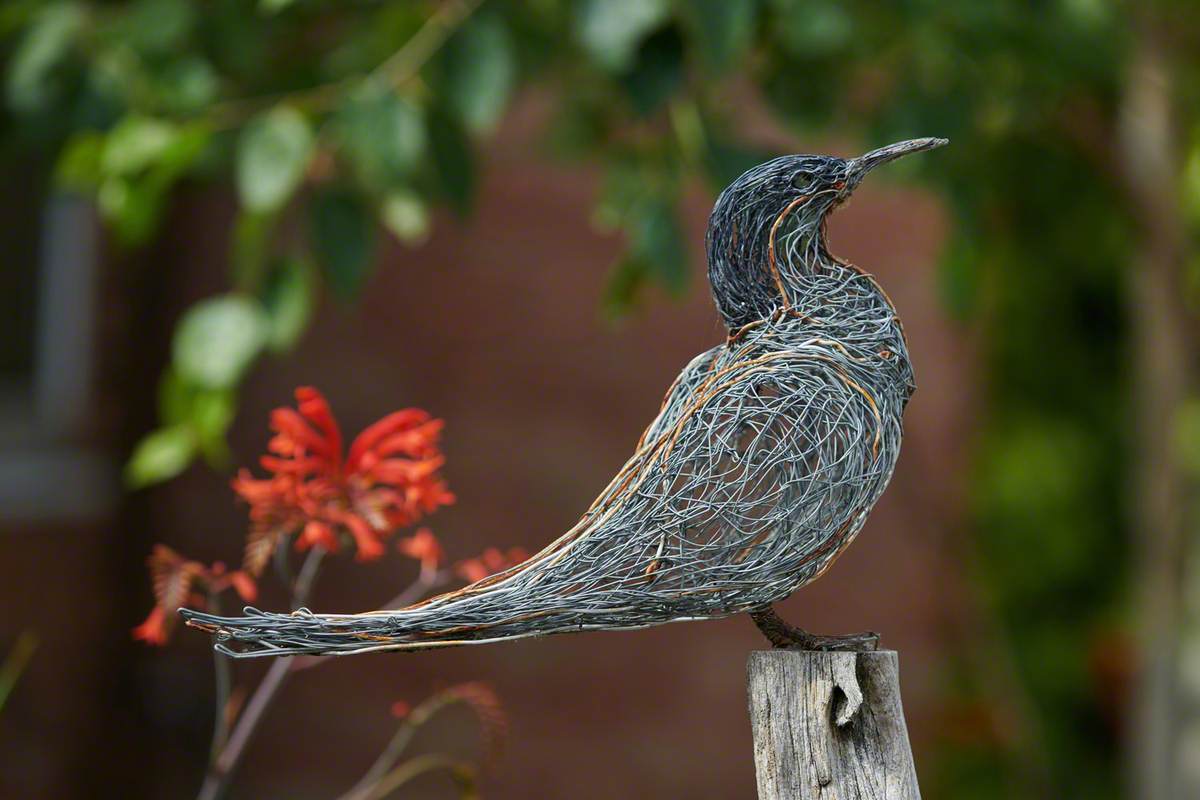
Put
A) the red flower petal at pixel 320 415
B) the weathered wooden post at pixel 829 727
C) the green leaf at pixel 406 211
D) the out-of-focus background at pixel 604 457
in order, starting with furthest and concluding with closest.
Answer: the out-of-focus background at pixel 604 457 < the green leaf at pixel 406 211 < the red flower petal at pixel 320 415 < the weathered wooden post at pixel 829 727

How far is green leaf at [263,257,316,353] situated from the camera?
246cm

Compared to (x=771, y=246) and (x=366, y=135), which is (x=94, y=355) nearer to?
A: (x=366, y=135)

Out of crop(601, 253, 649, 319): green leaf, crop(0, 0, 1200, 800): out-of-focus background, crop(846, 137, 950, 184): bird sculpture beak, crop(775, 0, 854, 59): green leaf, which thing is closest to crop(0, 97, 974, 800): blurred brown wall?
crop(0, 0, 1200, 800): out-of-focus background

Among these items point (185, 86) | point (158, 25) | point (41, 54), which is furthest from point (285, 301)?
point (41, 54)

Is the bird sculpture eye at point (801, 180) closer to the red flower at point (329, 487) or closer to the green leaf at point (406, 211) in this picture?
the red flower at point (329, 487)

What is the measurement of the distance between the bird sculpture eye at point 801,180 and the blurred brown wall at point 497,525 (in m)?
2.76

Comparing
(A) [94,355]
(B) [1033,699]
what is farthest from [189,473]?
(B) [1033,699]

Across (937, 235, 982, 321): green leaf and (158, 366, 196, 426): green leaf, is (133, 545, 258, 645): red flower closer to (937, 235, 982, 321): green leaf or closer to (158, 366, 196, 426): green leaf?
(158, 366, 196, 426): green leaf

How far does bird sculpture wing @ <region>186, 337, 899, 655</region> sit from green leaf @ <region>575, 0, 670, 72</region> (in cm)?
81

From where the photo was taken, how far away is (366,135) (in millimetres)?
Result: 2289

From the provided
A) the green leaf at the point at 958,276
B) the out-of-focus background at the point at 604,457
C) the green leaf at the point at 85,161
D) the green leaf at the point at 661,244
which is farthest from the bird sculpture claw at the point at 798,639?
the out-of-focus background at the point at 604,457

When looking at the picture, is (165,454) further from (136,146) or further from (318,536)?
(318,536)

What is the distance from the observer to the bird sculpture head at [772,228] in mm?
1623

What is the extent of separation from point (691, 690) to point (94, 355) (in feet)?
7.30
